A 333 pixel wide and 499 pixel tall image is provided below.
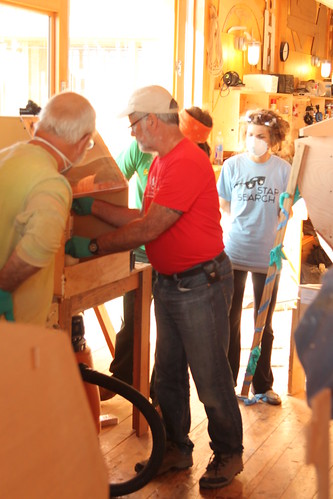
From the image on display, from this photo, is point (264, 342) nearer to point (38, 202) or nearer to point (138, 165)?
point (138, 165)

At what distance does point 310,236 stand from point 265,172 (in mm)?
4556

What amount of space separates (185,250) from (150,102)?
0.59 m

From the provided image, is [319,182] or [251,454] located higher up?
[319,182]

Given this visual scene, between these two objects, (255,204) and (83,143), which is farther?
(255,204)

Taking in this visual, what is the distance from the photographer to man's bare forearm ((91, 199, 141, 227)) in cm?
301

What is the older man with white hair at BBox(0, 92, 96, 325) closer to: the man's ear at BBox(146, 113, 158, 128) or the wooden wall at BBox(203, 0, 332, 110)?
the man's ear at BBox(146, 113, 158, 128)

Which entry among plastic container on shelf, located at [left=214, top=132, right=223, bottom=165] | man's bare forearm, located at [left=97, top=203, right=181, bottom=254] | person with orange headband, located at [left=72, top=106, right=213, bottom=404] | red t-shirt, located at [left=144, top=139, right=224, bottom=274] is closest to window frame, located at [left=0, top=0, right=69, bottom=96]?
person with orange headband, located at [left=72, top=106, right=213, bottom=404]

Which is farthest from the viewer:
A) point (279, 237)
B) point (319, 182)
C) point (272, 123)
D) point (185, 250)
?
point (272, 123)

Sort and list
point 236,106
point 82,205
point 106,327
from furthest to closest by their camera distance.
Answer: point 236,106 < point 106,327 < point 82,205

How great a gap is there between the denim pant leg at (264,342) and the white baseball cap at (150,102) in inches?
52.2

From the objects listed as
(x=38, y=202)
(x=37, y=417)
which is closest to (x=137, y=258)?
(x=38, y=202)

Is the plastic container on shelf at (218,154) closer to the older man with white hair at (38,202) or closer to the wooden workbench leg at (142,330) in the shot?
the wooden workbench leg at (142,330)

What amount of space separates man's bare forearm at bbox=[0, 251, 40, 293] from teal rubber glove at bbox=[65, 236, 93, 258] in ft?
2.02

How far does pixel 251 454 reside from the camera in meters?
3.36
